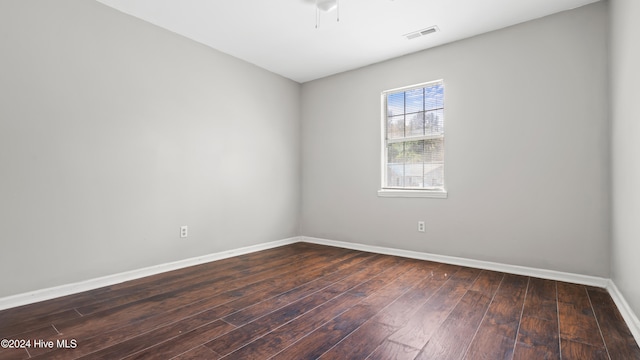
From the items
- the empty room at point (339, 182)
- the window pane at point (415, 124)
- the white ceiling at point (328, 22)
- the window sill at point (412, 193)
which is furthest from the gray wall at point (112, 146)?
the window pane at point (415, 124)

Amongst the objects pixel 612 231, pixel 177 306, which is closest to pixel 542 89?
pixel 612 231

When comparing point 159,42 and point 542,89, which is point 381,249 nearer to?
point 542,89

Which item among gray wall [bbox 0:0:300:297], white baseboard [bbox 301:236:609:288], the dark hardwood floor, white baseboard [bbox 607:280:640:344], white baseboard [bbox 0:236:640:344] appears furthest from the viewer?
white baseboard [bbox 301:236:609:288]

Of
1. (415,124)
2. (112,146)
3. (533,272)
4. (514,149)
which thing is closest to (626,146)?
(514,149)

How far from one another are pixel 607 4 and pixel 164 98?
164 inches

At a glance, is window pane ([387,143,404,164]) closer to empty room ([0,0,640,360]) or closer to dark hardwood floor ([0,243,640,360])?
empty room ([0,0,640,360])

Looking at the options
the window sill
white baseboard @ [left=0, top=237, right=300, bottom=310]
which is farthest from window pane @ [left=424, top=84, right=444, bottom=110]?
white baseboard @ [left=0, top=237, right=300, bottom=310]

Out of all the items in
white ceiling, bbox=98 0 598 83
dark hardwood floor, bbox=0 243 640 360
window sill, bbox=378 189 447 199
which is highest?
white ceiling, bbox=98 0 598 83

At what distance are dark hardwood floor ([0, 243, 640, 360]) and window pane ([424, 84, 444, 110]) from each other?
1.89m

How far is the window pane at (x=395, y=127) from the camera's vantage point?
13.1 feet

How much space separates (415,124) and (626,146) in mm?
2002

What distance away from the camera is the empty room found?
193 centimetres

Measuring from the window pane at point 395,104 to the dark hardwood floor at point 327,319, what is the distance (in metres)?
2.02

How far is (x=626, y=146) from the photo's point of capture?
2137mm
